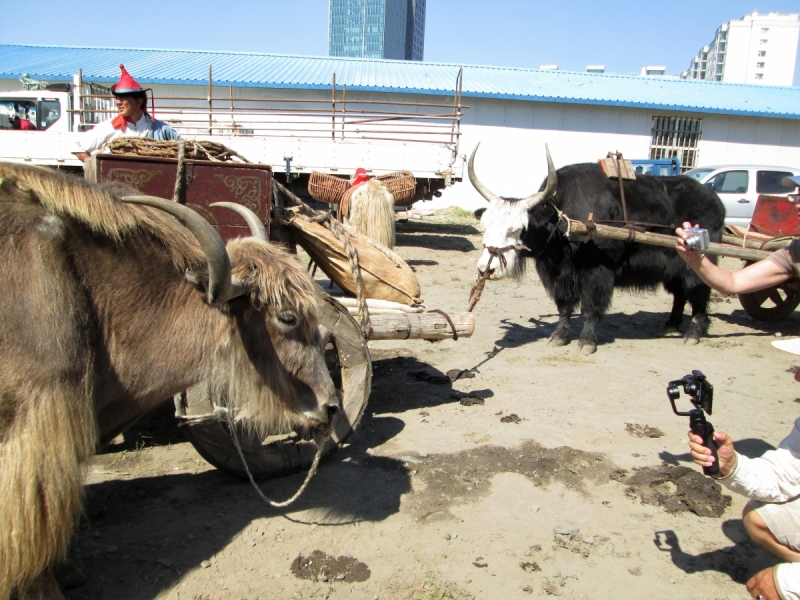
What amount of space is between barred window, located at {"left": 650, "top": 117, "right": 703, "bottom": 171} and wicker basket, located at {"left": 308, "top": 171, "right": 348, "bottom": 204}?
41.1ft

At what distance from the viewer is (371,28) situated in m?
53.3

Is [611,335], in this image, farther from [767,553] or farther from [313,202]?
[313,202]

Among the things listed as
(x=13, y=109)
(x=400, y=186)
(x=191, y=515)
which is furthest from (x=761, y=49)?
(x=191, y=515)

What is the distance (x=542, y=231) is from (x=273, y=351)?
404cm

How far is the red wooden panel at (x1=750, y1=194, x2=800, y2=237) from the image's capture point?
7.18 metres

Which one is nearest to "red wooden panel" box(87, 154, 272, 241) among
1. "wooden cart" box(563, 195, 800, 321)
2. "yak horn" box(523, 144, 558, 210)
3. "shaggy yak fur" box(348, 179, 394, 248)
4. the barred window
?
"yak horn" box(523, 144, 558, 210)

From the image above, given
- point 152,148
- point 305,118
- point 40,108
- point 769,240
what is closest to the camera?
point 152,148

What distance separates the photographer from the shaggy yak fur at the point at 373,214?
7934 millimetres

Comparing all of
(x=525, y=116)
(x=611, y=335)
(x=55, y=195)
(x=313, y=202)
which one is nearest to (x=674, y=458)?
(x=611, y=335)

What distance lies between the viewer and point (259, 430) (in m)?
2.66

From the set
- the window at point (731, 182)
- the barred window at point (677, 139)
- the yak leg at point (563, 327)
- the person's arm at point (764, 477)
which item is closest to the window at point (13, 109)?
the yak leg at point (563, 327)

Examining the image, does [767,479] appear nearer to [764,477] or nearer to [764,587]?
[764,477]

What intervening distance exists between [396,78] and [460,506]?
60.4 feet

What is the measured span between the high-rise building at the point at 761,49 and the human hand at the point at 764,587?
144 ft
